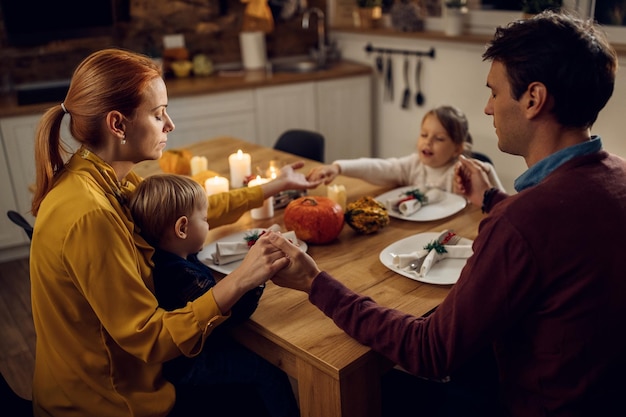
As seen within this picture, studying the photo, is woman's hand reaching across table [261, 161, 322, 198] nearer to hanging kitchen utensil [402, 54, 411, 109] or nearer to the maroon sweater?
the maroon sweater

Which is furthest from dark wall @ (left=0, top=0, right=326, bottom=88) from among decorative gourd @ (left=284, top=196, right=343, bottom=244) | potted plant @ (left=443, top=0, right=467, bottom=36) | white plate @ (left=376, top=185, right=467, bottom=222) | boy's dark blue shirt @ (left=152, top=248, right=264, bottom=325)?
boy's dark blue shirt @ (left=152, top=248, right=264, bottom=325)

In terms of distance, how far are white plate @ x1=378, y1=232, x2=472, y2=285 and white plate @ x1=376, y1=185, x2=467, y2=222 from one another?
0.14 metres

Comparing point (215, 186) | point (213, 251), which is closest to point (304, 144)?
point (215, 186)

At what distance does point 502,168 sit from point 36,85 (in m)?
2.99

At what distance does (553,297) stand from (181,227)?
85 centimetres

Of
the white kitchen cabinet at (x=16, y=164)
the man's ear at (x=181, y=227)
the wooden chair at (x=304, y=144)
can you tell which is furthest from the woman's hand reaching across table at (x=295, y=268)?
the white kitchen cabinet at (x=16, y=164)

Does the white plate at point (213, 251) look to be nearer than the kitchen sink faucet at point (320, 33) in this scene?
Yes

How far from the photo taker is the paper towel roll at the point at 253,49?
4.31 meters

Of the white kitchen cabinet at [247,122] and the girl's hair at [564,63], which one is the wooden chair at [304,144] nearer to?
the white kitchen cabinet at [247,122]

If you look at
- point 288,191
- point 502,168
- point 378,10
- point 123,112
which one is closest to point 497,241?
point 123,112

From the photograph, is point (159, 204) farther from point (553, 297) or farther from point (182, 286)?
point (553, 297)

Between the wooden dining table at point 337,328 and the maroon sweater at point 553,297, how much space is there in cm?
14

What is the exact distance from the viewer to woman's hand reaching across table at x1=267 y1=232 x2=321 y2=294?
135 cm

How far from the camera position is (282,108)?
4109 mm
